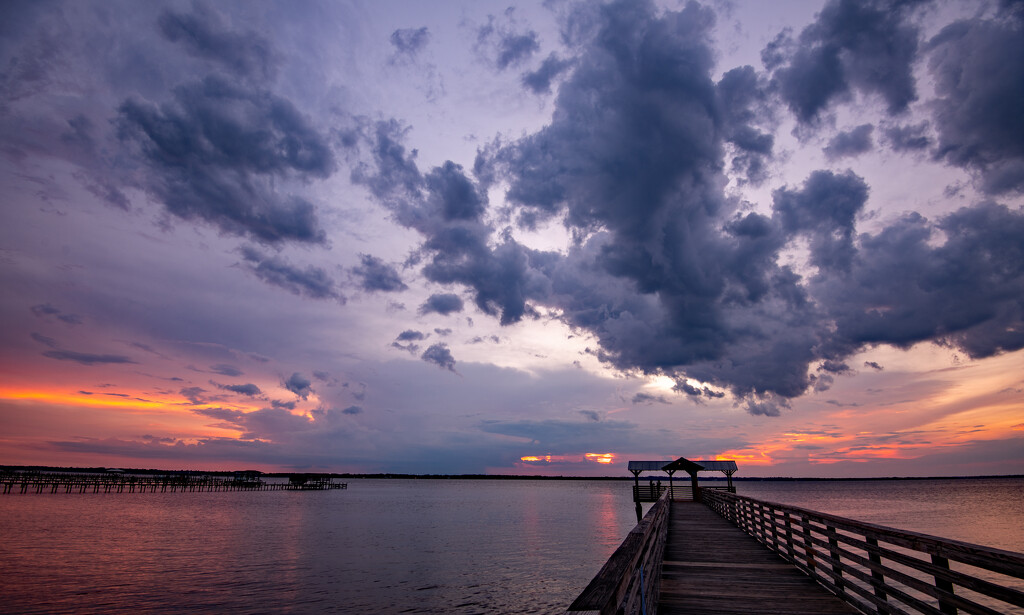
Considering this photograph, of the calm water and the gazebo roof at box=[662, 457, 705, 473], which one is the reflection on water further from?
the gazebo roof at box=[662, 457, 705, 473]

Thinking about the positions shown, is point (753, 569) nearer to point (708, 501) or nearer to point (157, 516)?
point (708, 501)

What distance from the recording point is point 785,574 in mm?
10289

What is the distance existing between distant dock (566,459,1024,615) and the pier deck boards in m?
0.02

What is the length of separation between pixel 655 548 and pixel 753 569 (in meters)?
2.96

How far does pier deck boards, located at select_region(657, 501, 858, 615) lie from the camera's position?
311 inches

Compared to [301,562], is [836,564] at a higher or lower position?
higher

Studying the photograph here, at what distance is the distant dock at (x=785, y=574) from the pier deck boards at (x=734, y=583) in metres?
→ 0.02

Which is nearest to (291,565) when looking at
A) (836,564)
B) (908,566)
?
(836,564)

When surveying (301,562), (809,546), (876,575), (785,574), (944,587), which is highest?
(944,587)

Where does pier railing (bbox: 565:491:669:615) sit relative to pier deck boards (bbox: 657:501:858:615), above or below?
above

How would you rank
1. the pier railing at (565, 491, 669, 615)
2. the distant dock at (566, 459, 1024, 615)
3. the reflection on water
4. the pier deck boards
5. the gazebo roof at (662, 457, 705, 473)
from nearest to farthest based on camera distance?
the pier railing at (565, 491, 669, 615) < the distant dock at (566, 459, 1024, 615) < the pier deck boards < the reflection on water < the gazebo roof at (662, 457, 705, 473)

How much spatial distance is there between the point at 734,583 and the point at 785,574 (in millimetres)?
1598

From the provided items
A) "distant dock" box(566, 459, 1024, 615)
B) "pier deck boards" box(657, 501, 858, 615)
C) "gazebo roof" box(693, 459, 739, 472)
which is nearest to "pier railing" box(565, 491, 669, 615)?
"distant dock" box(566, 459, 1024, 615)

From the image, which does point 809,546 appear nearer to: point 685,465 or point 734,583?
point 734,583
